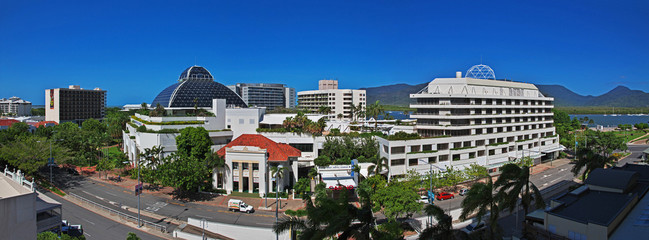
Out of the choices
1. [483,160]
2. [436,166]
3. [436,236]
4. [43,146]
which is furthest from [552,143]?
[43,146]

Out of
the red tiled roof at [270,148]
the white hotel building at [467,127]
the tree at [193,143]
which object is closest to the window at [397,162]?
the white hotel building at [467,127]

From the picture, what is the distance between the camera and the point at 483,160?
210 feet

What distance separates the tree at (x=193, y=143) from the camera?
184 ft

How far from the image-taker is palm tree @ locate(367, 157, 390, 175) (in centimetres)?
5272

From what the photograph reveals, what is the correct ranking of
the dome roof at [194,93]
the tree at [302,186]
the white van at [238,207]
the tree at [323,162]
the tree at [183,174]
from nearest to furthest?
the white van at [238,207], the tree at [183,174], the tree at [302,186], the tree at [323,162], the dome roof at [194,93]

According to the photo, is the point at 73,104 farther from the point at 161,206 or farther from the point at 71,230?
the point at 71,230

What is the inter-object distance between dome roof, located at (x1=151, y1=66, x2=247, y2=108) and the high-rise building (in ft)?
292

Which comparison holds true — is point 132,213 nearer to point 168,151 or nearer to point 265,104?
point 168,151

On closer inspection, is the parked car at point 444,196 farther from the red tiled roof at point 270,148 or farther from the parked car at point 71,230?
the parked car at point 71,230

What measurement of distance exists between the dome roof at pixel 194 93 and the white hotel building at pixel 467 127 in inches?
2103

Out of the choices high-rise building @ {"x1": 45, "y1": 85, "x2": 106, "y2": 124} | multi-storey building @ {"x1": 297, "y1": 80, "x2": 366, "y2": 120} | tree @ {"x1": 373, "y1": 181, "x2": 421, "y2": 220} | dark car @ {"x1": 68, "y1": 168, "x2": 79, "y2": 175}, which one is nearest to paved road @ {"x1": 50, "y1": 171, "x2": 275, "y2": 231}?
dark car @ {"x1": 68, "y1": 168, "x2": 79, "y2": 175}

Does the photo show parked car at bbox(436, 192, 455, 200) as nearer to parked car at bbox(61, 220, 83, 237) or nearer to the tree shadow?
the tree shadow

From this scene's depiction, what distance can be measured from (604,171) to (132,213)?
5413cm

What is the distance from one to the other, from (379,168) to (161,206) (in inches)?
1269
